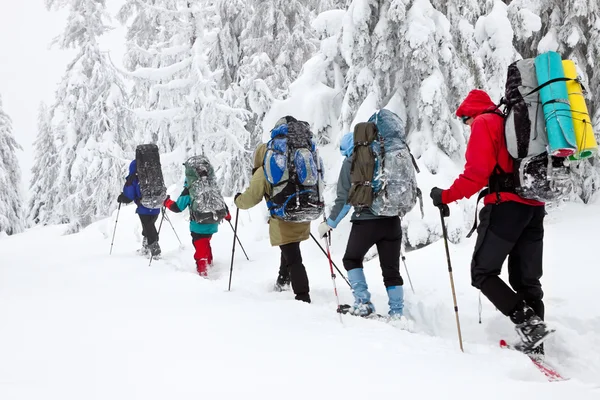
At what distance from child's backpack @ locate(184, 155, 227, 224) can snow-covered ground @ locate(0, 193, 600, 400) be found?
4.02 ft

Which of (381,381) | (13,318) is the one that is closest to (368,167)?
(381,381)

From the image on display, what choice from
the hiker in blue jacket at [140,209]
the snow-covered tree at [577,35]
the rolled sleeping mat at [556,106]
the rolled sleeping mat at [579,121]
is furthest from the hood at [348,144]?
the snow-covered tree at [577,35]

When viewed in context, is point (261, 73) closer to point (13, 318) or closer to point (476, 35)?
point (476, 35)

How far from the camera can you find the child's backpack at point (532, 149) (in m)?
Result: 3.23

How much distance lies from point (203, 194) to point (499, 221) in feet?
17.5

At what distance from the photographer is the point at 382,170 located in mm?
4539

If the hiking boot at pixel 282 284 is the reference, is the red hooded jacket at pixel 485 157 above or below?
above

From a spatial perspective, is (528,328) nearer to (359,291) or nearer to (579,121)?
(579,121)

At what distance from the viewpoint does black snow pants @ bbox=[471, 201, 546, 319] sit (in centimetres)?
346

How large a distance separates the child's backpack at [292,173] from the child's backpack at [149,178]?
4.23 metres

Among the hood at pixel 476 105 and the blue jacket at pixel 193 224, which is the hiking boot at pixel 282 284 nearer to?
the blue jacket at pixel 193 224

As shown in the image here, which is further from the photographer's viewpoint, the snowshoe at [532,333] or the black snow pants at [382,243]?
the black snow pants at [382,243]

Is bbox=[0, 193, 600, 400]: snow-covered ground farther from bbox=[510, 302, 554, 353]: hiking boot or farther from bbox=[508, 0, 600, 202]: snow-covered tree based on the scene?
bbox=[508, 0, 600, 202]: snow-covered tree

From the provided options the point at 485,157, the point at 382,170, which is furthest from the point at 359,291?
the point at 485,157
